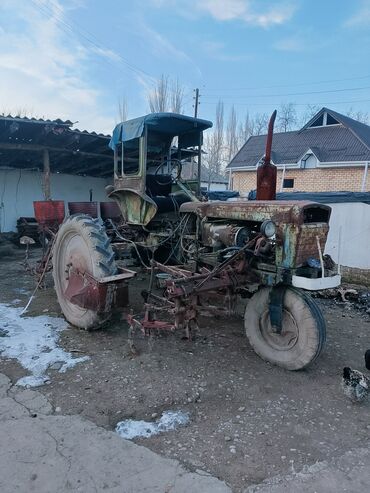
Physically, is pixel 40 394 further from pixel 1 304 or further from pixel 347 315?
pixel 347 315

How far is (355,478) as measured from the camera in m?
2.28

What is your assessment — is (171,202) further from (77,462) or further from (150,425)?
(77,462)

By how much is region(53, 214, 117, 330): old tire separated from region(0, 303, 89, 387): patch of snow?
0.30 meters

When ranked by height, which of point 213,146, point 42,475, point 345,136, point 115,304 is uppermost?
point 213,146

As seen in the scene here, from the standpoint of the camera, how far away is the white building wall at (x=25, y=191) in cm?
1204

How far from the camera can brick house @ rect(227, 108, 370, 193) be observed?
18.1 meters

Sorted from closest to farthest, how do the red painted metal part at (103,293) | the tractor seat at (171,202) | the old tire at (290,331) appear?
the old tire at (290,331) < the red painted metal part at (103,293) < the tractor seat at (171,202)

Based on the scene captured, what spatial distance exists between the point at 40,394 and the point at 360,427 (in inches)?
99.4

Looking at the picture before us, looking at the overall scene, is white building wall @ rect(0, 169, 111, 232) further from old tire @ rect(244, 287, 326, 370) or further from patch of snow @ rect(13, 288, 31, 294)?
old tire @ rect(244, 287, 326, 370)

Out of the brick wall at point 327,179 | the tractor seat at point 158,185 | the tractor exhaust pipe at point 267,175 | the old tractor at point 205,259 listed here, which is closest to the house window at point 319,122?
the brick wall at point 327,179

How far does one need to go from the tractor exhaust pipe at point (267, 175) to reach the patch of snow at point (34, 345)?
9.52ft

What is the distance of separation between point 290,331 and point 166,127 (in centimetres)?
314

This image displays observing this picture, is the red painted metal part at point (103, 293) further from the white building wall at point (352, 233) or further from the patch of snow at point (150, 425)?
the white building wall at point (352, 233)

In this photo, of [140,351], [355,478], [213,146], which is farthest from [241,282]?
[213,146]
